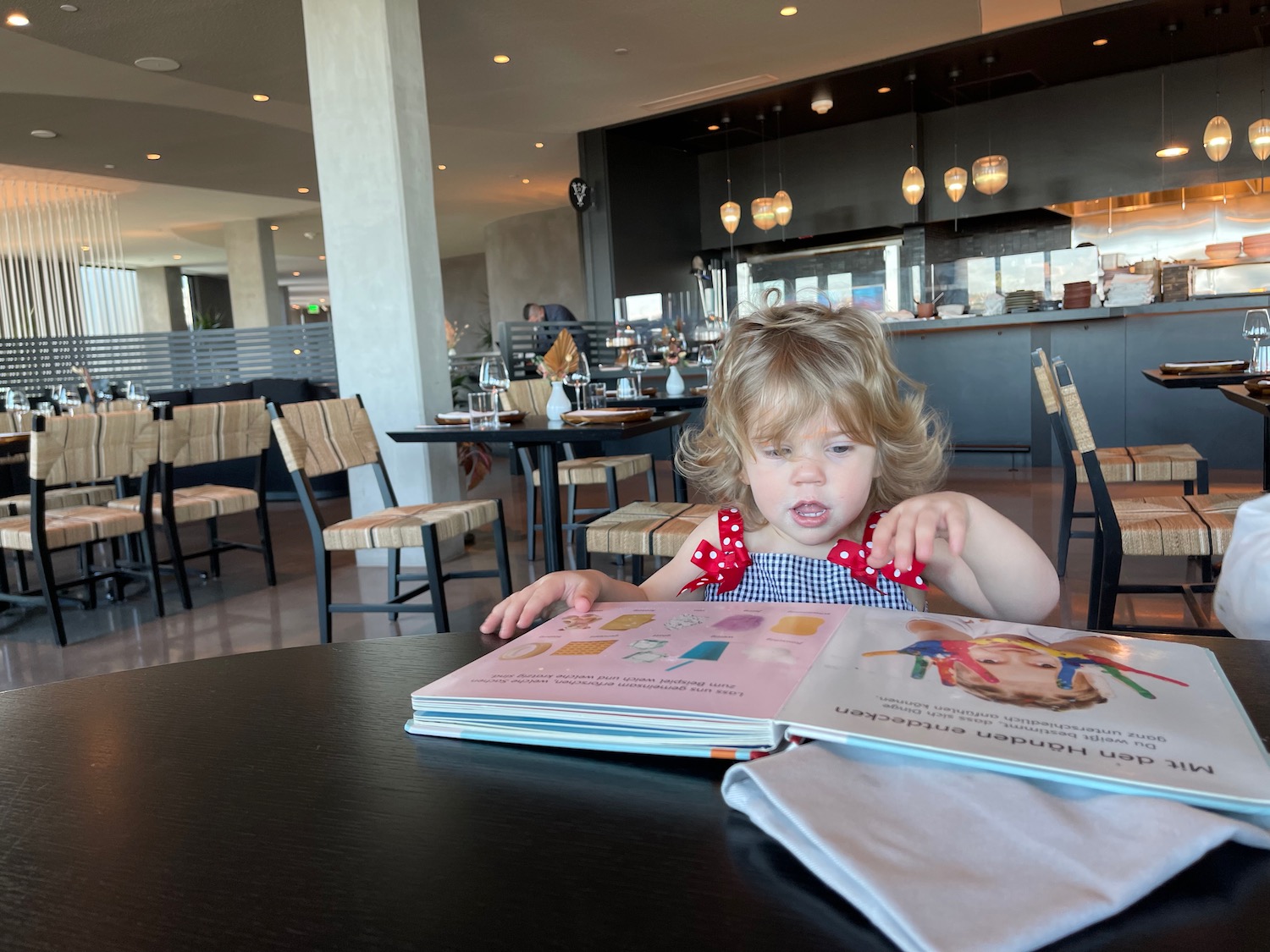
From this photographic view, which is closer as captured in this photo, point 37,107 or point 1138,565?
point 1138,565

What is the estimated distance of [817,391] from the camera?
99 cm

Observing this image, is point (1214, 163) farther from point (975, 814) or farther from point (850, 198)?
point (975, 814)

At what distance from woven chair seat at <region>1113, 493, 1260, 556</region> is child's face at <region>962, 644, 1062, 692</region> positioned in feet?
6.01

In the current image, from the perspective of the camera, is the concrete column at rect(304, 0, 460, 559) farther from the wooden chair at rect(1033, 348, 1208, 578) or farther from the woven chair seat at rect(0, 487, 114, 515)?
the wooden chair at rect(1033, 348, 1208, 578)

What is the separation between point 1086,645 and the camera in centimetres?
57

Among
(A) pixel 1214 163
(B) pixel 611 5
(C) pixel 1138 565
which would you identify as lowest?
(C) pixel 1138 565

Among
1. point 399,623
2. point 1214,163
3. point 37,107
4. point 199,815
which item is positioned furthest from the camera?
point 1214,163

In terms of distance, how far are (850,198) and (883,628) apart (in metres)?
9.10

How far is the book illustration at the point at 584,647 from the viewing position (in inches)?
23.8

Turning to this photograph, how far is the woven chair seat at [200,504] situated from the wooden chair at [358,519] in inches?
43.8

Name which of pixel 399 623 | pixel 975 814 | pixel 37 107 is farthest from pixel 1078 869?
pixel 37 107

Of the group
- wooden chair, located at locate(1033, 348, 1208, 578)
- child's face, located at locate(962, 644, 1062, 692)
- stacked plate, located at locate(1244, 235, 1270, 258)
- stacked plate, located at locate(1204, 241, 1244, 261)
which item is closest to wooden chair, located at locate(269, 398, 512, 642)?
wooden chair, located at locate(1033, 348, 1208, 578)

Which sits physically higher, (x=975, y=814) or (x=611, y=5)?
(x=611, y=5)

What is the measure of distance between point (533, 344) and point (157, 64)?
344cm
